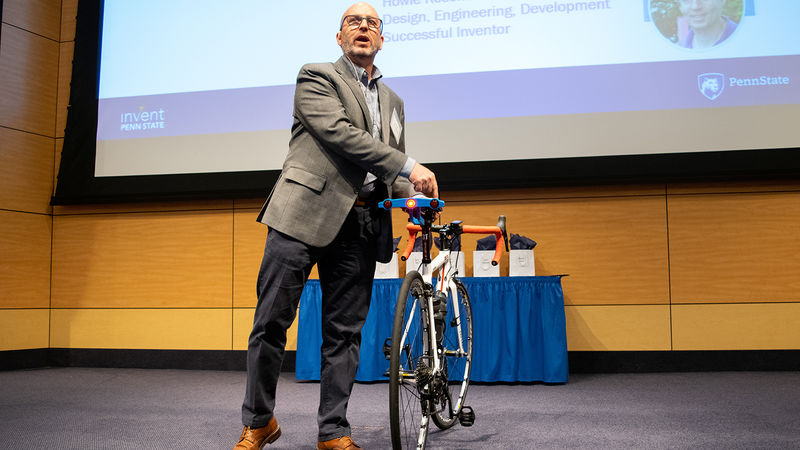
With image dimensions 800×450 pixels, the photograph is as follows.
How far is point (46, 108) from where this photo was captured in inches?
185

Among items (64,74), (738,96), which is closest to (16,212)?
(64,74)

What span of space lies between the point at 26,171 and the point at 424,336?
12.7ft

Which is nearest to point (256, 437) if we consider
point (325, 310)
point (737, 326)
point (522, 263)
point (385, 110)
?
point (325, 310)

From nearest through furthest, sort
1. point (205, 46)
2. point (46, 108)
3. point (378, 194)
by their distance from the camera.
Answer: point (378, 194)
point (205, 46)
point (46, 108)

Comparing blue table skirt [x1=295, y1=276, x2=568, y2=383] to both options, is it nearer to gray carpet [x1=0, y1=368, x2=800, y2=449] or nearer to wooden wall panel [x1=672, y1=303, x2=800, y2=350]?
gray carpet [x1=0, y1=368, x2=800, y2=449]

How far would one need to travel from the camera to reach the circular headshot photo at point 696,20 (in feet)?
12.7

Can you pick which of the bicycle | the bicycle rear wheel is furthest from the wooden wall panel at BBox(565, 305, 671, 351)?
the bicycle rear wheel

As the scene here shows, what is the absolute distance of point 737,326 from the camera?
394cm

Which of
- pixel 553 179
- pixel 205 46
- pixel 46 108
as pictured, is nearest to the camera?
pixel 553 179

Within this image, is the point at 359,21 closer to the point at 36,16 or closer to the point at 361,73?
the point at 361,73

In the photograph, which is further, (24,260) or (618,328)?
(24,260)

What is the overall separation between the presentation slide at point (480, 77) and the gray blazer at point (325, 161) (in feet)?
7.15

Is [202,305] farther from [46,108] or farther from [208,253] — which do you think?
[46,108]

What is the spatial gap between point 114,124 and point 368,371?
2610mm
